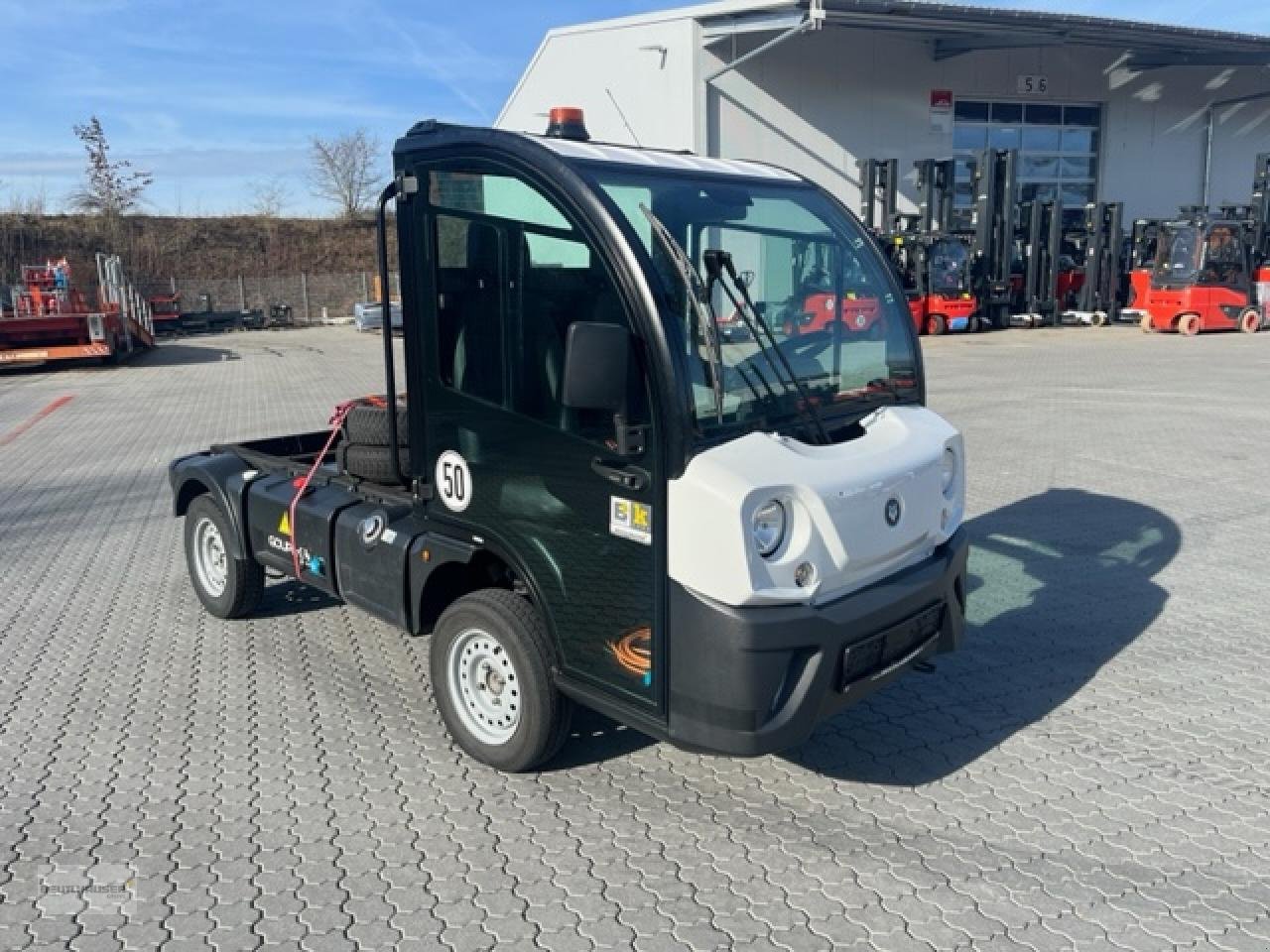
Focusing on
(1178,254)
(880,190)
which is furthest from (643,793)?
(880,190)

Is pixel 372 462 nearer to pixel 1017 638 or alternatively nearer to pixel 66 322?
pixel 1017 638

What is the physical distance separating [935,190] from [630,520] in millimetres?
26808

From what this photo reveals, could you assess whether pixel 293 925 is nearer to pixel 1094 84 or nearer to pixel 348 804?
pixel 348 804

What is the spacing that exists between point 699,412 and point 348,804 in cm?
199

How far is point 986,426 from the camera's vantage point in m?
11.7

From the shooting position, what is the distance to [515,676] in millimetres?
3715

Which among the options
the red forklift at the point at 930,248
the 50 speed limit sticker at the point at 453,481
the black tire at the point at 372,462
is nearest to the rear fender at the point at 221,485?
the black tire at the point at 372,462

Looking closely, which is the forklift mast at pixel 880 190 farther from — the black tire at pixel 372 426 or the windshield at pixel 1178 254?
the black tire at pixel 372 426

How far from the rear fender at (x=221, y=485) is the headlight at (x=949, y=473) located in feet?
11.7

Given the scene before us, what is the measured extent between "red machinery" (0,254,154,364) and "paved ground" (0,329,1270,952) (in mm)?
16790

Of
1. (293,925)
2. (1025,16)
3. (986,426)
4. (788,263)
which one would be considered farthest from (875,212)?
(293,925)

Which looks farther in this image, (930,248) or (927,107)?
(927,107)

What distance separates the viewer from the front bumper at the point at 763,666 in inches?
121

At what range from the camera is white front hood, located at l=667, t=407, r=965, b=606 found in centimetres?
301
